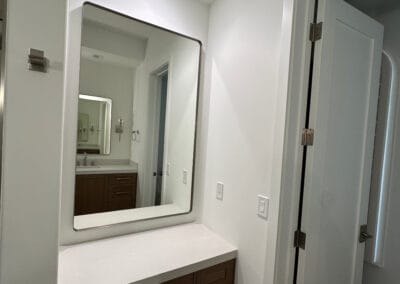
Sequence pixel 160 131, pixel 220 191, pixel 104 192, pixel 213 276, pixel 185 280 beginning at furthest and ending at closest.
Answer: pixel 160 131 < pixel 220 191 < pixel 104 192 < pixel 213 276 < pixel 185 280

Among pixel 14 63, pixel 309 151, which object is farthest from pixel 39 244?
pixel 309 151

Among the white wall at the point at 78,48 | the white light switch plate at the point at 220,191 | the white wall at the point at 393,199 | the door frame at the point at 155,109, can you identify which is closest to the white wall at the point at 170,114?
the door frame at the point at 155,109

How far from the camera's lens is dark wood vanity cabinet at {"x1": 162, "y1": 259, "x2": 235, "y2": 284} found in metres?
1.28

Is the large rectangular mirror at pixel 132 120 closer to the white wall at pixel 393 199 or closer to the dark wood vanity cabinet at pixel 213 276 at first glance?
the dark wood vanity cabinet at pixel 213 276

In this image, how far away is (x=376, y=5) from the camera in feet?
5.33

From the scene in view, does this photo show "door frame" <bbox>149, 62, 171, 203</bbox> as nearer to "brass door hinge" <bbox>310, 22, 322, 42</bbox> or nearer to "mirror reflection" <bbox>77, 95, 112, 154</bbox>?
"mirror reflection" <bbox>77, 95, 112, 154</bbox>

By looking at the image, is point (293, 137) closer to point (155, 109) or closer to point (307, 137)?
point (307, 137)

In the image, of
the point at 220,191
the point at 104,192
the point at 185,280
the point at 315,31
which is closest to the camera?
the point at 315,31

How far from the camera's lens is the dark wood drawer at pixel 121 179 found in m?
1.59

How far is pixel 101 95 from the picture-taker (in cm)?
149

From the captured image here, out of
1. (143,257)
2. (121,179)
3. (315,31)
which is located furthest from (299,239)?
(121,179)

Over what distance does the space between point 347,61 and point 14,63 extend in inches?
59.3

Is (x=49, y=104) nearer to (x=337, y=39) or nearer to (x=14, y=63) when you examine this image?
(x=14, y=63)

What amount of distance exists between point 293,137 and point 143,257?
3.41 ft
